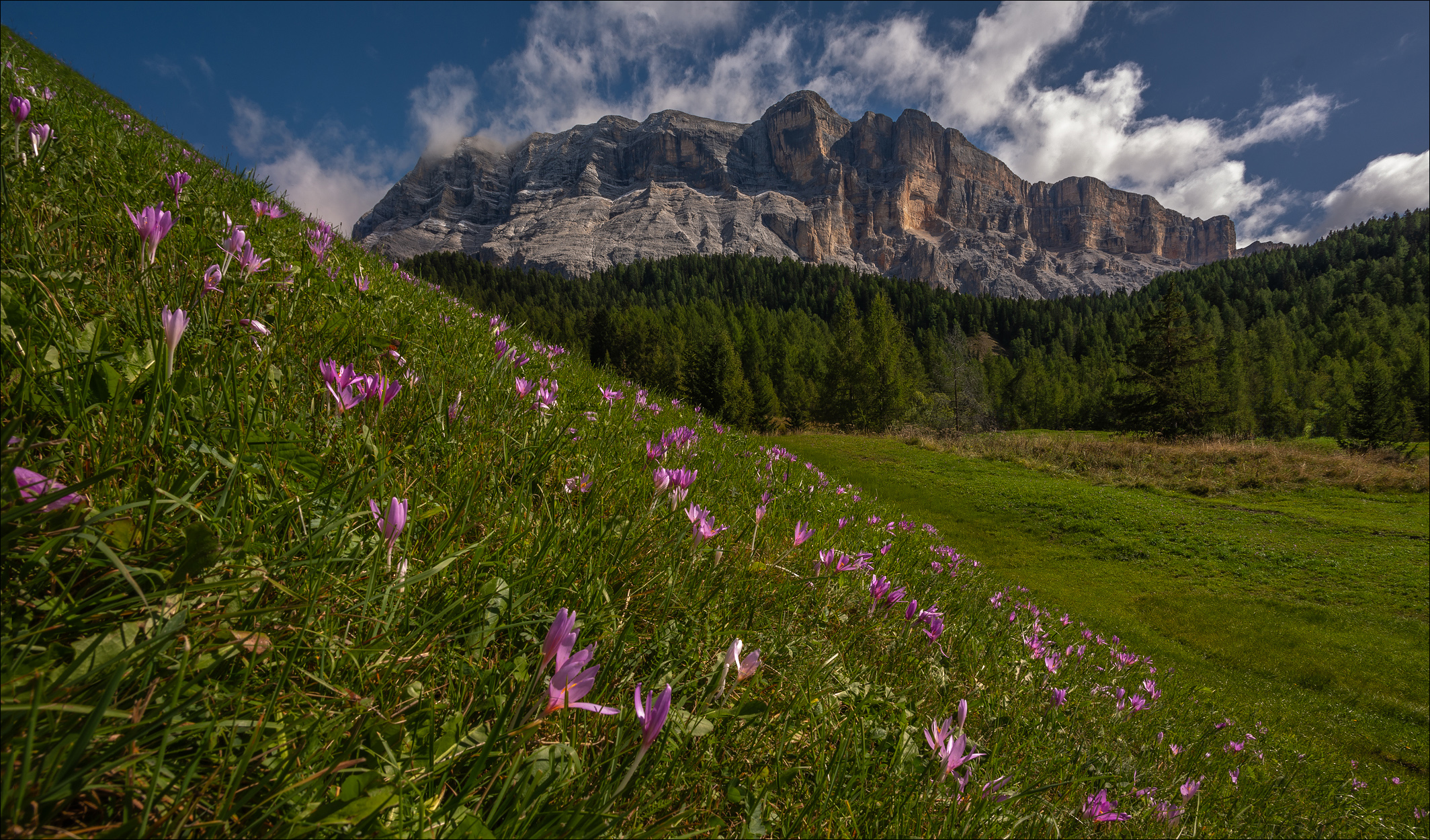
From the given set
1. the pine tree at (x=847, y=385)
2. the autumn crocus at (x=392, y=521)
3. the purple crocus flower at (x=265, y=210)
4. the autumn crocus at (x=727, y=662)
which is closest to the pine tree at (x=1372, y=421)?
the pine tree at (x=847, y=385)

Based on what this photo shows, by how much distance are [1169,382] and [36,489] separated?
2307 inches

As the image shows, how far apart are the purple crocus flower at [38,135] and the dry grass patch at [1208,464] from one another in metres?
33.0

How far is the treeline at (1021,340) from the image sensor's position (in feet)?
158

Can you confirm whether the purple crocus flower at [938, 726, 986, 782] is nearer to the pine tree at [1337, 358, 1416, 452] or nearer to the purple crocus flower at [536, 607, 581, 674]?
the purple crocus flower at [536, 607, 581, 674]

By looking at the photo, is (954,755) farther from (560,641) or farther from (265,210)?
(265,210)

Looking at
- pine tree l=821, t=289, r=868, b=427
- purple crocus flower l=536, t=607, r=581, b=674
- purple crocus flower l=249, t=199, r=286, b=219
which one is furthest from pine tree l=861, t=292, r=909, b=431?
purple crocus flower l=536, t=607, r=581, b=674

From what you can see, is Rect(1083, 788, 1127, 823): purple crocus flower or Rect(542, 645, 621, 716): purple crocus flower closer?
Rect(542, 645, 621, 716): purple crocus flower

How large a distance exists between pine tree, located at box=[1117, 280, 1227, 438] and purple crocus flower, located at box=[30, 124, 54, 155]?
5766 cm

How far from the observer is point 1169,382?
43969 millimetres

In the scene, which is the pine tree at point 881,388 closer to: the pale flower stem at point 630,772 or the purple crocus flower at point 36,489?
the pale flower stem at point 630,772

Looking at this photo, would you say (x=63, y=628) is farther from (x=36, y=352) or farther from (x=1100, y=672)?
(x=1100, y=672)

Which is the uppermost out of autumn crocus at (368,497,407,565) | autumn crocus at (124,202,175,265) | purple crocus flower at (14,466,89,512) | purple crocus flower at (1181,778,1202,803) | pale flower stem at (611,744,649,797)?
autumn crocus at (124,202,175,265)

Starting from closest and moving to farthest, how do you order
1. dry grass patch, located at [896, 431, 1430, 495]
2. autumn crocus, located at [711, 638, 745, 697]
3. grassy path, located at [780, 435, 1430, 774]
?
autumn crocus, located at [711, 638, 745, 697] → grassy path, located at [780, 435, 1430, 774] → dry grass patch, located at [896, 431, 1430, 495]

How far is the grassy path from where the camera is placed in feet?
30.7
